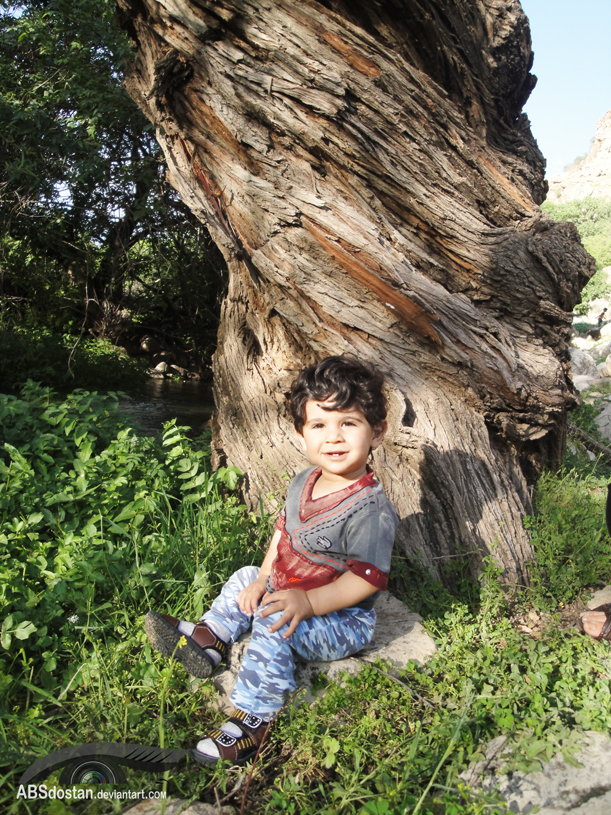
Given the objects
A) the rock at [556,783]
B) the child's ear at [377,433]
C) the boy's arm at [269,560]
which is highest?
the child's ear at [377,433]

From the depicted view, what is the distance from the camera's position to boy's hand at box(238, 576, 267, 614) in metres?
2.40

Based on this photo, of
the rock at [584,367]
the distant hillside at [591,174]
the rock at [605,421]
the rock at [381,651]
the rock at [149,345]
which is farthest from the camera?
the distant hillside at [591,174]

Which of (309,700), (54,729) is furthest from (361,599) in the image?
(54,729)

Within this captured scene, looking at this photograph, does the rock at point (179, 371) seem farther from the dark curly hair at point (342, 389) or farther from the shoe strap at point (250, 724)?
the shoe strap at point (250, 724)

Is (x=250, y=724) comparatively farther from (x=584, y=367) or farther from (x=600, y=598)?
(x=584, y=367)

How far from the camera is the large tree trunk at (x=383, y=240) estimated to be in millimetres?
3143

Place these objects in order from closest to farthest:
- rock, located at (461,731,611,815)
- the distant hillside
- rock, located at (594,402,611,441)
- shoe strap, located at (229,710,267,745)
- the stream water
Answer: rock, located at (461,731,611,815)
shoe strap, located at (229,710,267,745)
the stream water
rock, located at (594,402,611,441)
the distant hillside

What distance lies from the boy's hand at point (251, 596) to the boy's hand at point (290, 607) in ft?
0.63

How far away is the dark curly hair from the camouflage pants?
82 cm

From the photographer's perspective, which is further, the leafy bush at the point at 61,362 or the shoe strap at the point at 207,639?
the leafy bush at the point at 61,362

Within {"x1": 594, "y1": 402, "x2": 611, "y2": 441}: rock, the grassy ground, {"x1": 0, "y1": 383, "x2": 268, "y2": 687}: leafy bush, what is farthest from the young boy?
{"x1": 594, "y1": 402, "x2": 611, "y2": 441}: rock

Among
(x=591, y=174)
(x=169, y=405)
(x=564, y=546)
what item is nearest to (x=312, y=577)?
(x=564, y=546)

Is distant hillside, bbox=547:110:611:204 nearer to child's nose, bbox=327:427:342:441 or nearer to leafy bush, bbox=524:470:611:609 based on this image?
leafy bush, bbox=524:470:611:609

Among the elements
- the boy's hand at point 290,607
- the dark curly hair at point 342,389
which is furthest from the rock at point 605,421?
the boy's hand at point 290,607
